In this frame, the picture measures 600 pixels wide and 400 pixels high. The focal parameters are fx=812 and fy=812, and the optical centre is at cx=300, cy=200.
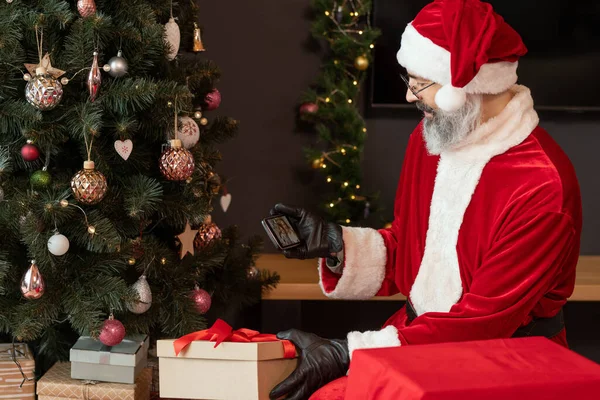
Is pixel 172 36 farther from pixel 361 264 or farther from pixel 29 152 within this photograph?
pixel 361 264

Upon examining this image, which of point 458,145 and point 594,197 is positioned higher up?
point 458,145

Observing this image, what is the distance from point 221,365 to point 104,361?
82 centimetres

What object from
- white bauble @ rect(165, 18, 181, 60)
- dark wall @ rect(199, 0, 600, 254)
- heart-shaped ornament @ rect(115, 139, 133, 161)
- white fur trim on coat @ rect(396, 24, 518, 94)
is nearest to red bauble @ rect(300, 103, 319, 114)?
dark wall @ rect(199, 0, 600, 254)

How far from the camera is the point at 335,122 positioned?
3.37m

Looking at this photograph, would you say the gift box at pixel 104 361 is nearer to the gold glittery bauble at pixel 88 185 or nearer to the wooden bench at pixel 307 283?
the gold glittery bauble at pixel 88 185

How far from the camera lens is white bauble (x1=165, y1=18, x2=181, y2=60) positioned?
7.86 ft

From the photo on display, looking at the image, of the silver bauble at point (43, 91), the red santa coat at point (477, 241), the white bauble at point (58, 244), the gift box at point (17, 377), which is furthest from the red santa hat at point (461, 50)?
the gift box at point (17, 377)

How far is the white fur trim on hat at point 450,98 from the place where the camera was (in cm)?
192

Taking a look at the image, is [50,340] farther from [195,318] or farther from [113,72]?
[113,72]

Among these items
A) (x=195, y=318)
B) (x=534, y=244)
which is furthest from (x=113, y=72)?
(x=534, y=244)

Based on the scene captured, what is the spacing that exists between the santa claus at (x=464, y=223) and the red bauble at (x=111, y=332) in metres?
0.55

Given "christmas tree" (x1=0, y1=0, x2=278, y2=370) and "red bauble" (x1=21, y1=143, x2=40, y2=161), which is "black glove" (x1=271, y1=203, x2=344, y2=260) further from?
"red bauble" (x1=21, y1=143, x2=40, y2=161)

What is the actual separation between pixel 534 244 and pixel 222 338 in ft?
2.33

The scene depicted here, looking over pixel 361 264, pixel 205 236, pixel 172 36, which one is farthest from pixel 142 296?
pixel 172 36
